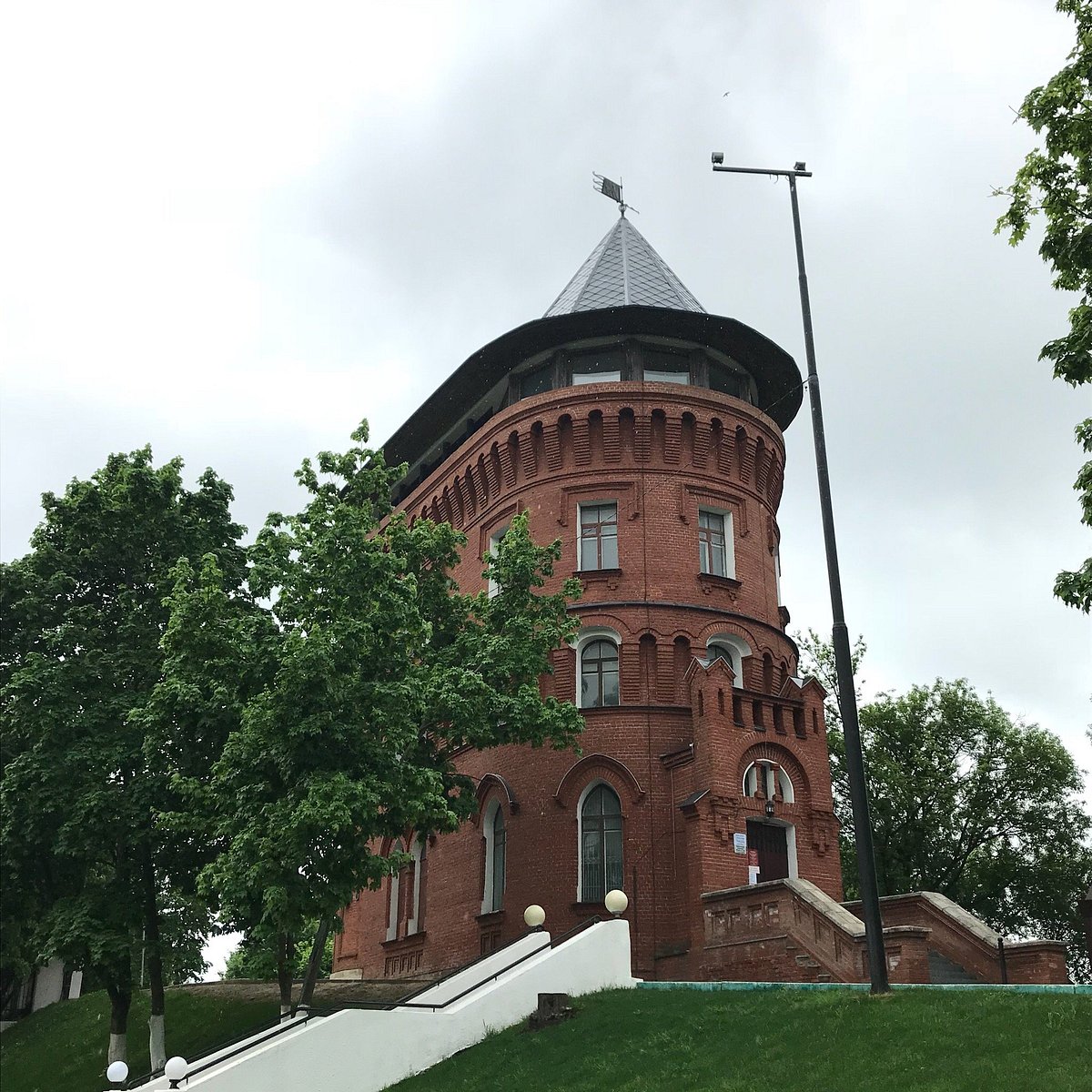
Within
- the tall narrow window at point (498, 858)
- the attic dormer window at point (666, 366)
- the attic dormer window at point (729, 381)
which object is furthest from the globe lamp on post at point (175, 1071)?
the attic dormer window at point (729, 381)

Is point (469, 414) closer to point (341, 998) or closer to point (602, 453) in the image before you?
point (602, 453)

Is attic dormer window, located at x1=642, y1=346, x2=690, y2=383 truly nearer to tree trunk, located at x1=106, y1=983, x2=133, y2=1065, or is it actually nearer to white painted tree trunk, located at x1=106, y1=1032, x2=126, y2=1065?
tree trunk, located at x1=106, y1=983, x2=133, y2=1065

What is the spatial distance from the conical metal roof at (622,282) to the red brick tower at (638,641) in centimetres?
10

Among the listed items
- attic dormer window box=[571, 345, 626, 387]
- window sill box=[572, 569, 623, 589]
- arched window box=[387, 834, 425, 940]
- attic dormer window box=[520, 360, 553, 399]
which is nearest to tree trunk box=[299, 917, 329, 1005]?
arched window box=[387, 834, 425, 940]

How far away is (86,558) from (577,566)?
34.5ft

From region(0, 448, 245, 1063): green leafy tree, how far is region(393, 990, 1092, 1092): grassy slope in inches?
253

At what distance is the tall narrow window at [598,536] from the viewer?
26.4 m

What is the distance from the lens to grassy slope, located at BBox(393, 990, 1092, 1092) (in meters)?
11.6

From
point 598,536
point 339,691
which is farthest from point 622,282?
point 339,691

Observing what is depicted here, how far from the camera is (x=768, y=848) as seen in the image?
23031 millimetres

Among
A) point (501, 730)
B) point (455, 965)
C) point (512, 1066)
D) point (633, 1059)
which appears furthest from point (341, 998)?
point (633, 1059)

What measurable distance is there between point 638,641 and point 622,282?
9.84 meters

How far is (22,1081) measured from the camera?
26.9m

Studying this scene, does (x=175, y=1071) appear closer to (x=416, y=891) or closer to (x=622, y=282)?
(x=416, y=891)
